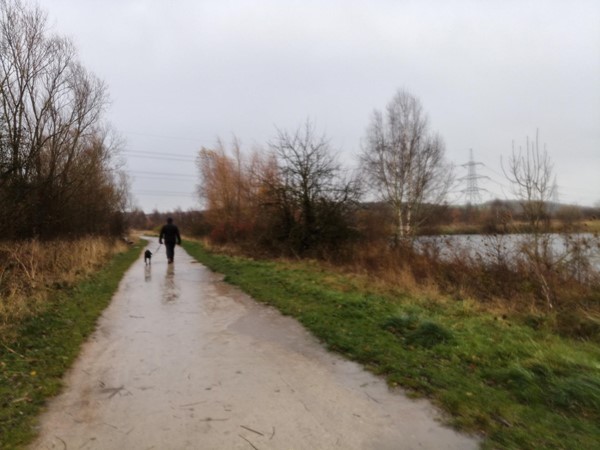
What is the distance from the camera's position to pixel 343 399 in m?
4.36

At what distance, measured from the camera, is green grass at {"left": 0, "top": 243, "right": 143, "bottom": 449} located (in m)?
3.82

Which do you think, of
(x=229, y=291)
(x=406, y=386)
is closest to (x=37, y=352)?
(x=406, y=386)

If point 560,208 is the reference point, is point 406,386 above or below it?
below

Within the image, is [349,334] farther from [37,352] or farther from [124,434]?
[37,352]

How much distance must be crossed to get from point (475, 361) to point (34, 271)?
10196 mm

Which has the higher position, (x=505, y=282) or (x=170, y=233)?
(x=170, y=233)

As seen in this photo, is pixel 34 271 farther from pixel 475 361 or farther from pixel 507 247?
pixel 507 247

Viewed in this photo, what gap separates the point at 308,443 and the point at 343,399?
37.6 inches

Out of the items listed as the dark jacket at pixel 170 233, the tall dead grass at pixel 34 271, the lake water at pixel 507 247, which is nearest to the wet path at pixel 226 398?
the tall dead grass at pixel 34 271

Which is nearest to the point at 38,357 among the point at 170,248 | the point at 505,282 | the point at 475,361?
the point at 475,361

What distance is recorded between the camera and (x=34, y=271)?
10.6 metres

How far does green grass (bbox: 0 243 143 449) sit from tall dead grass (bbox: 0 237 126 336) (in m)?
0.32

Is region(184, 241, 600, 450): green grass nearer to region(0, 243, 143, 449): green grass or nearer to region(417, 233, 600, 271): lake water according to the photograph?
region(417, 233, 600, 271): lake water

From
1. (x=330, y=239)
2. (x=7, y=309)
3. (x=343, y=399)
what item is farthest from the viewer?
(x=330, y=239)
